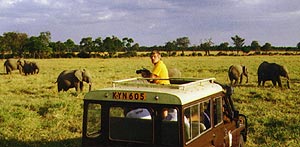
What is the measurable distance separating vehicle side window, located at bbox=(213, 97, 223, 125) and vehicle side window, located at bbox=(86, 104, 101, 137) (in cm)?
197

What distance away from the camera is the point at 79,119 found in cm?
1233

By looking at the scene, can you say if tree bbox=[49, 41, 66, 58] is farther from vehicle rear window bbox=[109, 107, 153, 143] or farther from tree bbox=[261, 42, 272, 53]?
vehicle rear window bbox=[109, 107, 153, 143]

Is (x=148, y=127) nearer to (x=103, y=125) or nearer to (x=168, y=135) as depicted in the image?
(x=168, y=135)

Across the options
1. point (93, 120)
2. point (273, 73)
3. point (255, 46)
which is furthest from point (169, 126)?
point (255, 46)

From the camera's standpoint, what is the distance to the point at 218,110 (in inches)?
278

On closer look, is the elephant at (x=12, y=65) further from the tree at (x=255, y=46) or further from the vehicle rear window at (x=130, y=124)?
the tree at (x=255, y=46)

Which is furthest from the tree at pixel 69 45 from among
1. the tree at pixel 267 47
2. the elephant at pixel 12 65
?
the elephant at pixel 12 65

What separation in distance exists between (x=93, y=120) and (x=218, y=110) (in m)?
2.18

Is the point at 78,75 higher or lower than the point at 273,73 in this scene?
higher

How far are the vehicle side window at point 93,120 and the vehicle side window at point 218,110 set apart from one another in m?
1.97

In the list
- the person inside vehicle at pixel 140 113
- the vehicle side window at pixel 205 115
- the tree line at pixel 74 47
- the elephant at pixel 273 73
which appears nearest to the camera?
the person inside vehicle at pixel 140 113

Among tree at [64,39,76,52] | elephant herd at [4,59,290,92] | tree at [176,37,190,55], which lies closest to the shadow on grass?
elephant herd at [4,59,290,92]

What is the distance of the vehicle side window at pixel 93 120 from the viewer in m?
6.21

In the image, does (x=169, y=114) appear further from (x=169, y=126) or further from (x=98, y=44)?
(x=98, y=44)
